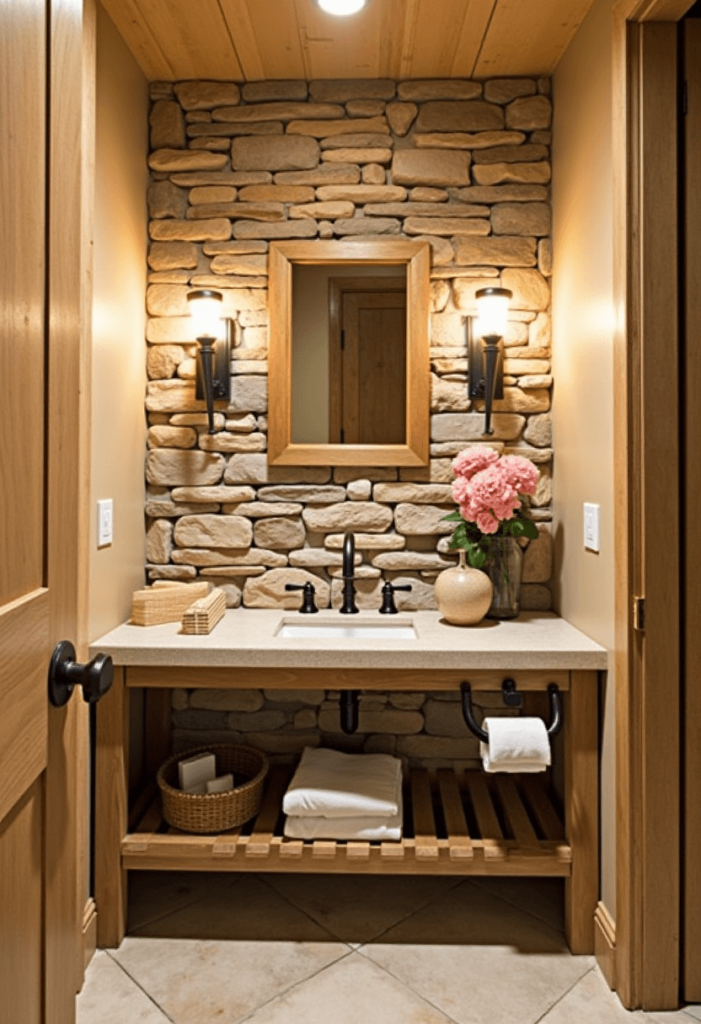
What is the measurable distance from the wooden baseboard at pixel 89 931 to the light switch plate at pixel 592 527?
1630mm

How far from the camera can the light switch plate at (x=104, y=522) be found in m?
2.09

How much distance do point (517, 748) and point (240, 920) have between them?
944 mm

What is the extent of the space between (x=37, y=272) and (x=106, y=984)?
174 centimetres

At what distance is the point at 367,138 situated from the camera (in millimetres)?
2506

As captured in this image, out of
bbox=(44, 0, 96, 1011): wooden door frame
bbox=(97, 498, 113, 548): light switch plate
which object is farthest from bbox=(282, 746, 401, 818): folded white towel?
bbox=(44, 0, 96, 1011): wooden door frame

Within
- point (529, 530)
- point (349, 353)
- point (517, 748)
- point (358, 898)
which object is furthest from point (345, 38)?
point (358, 898)

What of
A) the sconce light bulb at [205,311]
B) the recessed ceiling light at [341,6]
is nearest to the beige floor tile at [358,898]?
the sconce light bulb at [205,311]

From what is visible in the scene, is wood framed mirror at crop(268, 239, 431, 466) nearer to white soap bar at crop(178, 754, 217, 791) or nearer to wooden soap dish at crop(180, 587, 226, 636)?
wooden soap dish at crop(180, 587, 226, 636)

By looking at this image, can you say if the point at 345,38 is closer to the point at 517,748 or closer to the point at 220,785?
the point at 517,748

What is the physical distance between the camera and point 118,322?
2.23m

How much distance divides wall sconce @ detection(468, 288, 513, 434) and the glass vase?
15.2 inches

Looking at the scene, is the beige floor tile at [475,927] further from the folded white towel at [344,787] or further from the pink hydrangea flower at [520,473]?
the pink hydrangea flower at [520,473]

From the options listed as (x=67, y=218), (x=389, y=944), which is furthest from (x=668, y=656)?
(x=67, y=218)

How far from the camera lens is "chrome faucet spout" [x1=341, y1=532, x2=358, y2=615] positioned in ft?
7.85
